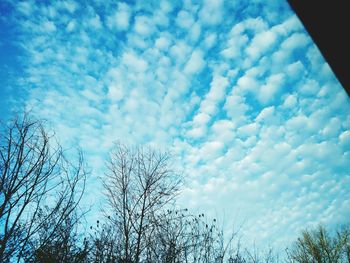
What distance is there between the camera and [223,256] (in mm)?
11164

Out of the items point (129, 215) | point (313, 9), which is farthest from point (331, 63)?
point (129, 215)

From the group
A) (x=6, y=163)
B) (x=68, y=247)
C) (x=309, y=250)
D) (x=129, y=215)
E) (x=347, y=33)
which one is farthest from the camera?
(x=309, y=250)

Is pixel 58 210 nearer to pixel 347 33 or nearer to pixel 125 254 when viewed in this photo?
pixel 125 254

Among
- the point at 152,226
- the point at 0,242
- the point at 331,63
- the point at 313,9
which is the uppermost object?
the point at 152,226

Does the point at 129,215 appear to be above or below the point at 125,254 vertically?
above


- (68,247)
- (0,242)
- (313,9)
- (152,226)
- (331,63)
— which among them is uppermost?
(152,226)

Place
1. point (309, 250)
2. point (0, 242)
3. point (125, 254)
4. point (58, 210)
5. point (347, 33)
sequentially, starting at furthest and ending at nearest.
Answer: point (309, 250) < point (125, 254) < point (58, 210) < point (0, 242) < point (347, 33)

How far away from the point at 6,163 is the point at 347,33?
7130 millimetres

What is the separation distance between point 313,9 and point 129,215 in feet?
37.7

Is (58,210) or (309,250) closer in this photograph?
(58,210)

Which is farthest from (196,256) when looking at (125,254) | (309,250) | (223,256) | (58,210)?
(309,250)

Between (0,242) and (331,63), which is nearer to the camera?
(331,63)

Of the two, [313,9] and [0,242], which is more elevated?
[0,242]

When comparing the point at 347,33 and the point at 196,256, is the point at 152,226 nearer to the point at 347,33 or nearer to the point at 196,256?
the point at 196,256
